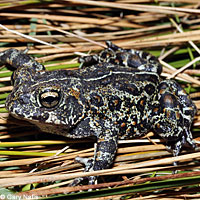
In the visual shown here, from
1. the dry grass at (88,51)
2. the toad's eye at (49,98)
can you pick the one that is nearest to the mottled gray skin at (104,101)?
the toad's eye at (49,98)

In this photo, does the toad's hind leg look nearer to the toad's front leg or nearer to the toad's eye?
the toad's front leg

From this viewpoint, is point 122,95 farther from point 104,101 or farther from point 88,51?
point 88,51

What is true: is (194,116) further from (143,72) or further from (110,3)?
(110,3)

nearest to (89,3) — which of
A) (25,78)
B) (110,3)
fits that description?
(110,3)

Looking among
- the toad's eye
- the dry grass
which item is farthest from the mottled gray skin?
the dry grass

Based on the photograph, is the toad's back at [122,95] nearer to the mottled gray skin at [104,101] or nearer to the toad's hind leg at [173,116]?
the mottled gray skin at [104,101]

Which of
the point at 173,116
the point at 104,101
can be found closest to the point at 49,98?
the point at 104,101
